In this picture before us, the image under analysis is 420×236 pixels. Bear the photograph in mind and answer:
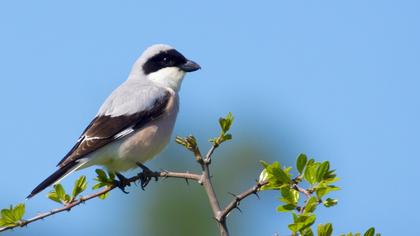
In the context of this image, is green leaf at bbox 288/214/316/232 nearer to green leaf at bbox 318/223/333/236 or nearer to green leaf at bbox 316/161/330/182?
green leaf at bbox 318/223/333/236

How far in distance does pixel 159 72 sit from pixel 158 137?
2.62 feet

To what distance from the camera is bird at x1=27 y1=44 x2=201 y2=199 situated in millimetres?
4262

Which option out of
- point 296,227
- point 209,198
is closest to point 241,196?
point 209,198

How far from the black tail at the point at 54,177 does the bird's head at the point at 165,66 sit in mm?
1232

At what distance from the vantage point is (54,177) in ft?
12.6

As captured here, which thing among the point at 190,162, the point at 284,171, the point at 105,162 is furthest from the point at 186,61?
the point at 190,162

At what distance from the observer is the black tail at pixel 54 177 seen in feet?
11.9

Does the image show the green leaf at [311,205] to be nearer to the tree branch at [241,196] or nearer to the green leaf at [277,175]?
the green leaf at [277,175]

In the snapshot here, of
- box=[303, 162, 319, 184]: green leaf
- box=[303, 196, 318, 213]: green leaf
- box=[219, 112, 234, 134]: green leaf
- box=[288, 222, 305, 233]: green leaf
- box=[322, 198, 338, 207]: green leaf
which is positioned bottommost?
box=[288, 222, 305, 233]: green leaf

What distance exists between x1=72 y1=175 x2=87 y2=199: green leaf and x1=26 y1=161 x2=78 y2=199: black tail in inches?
28.5

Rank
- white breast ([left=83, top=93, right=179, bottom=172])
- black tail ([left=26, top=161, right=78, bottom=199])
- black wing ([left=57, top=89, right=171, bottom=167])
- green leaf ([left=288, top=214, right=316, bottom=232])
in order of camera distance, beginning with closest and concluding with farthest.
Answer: green leaf ([left=288, top=214, right=316, bottom=232]) < black tail ([left=26, top=161, right=78, bottom=199]) < black wing ([left=57, top=89, right=171, bottom=167]) < white breast ([left=83, top=93, right=179, bottom=172])

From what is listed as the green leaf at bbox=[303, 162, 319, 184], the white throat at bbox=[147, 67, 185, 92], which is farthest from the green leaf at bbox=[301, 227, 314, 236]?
the white throat at bbox=[147, 67, 185, 92]

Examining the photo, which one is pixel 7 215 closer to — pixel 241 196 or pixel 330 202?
pixel 241 196

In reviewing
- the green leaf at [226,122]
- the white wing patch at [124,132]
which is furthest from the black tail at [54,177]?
the green leaf at [226,122]
